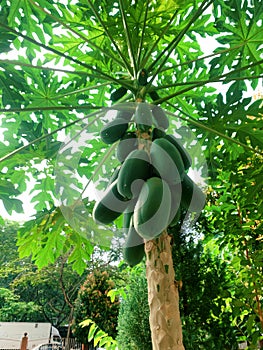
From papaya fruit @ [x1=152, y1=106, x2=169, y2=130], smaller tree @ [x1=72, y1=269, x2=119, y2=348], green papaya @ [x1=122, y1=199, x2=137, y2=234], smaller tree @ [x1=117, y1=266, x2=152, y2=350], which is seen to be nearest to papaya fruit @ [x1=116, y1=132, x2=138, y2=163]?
papaya fruit @ [x1=152, y1=106, x2=169, y2=130]

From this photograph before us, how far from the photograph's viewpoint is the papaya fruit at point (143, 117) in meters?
1.31

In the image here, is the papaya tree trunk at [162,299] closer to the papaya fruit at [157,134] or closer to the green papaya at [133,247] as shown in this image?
the green papaya at [133,247]

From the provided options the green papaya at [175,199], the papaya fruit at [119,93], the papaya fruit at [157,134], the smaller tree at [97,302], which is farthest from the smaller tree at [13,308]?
the green papaya at [175,199]

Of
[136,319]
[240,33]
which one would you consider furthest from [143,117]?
[136,319]

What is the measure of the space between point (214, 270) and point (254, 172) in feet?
3.24

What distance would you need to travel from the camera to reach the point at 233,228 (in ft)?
6.84

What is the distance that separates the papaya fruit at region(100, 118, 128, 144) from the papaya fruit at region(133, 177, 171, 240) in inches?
16.5

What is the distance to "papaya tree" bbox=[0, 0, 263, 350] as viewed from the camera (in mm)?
1122

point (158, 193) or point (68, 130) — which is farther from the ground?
point (68, 130)

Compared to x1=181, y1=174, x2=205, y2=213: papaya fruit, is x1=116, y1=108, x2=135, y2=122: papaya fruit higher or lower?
x1=116, y1=108, x2=135, y2=122: papaya fruit

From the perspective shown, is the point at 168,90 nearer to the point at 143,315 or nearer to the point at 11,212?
the point at 11,212

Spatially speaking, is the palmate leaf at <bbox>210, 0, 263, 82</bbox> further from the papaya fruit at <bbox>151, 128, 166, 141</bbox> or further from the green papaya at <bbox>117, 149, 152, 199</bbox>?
the green papaya at <bbox>117, 149, 152, 199</bbox>

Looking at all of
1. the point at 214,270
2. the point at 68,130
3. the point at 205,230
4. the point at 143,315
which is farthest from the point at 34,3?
the point at 143,315

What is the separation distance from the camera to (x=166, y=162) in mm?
1103
